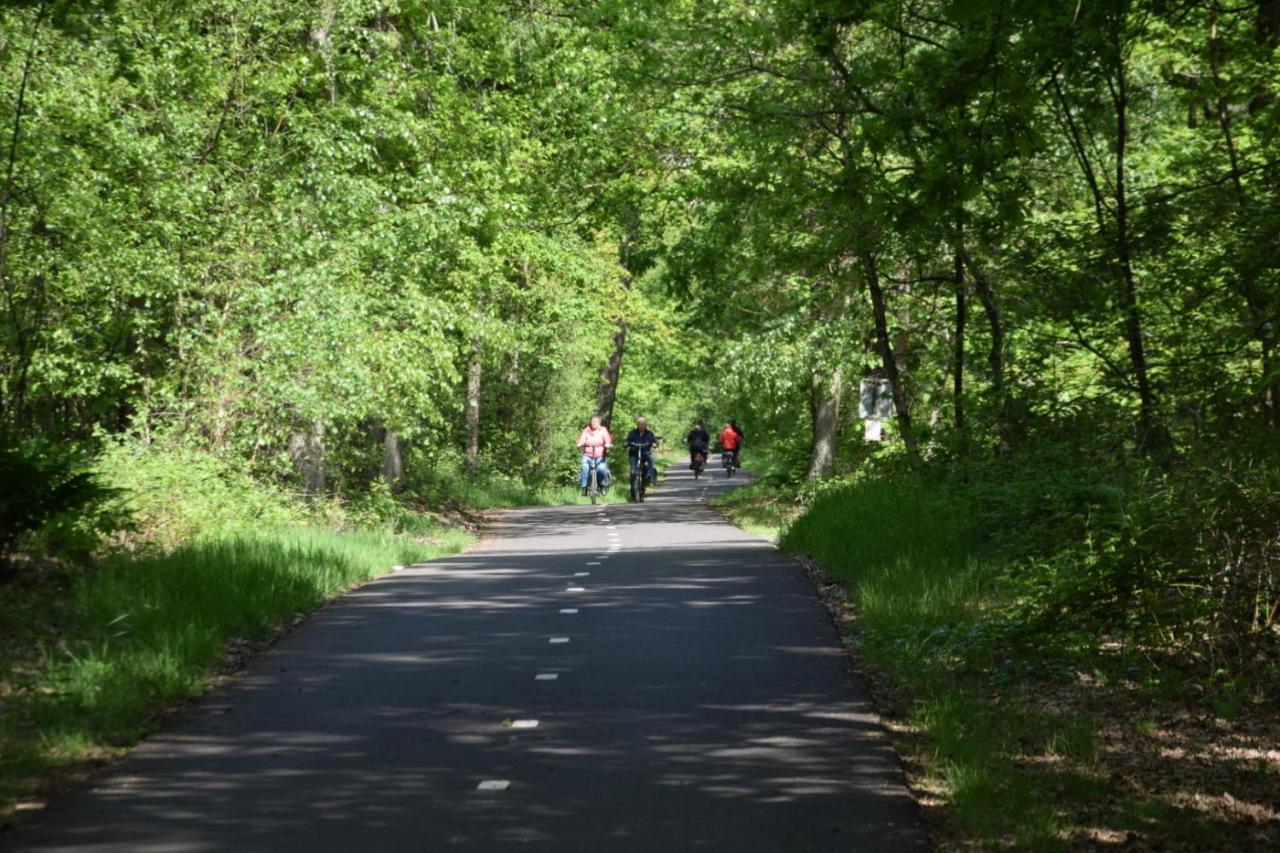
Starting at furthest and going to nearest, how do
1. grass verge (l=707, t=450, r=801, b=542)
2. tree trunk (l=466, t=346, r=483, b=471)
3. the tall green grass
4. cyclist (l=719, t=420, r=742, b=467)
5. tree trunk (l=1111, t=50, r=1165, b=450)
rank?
1. cyclist (l=719, t=420, r=742, b=467)
2. tree trunk (l=466, t=346, r=483, b=471)
3. grass verge (l=707, t=450, r=801, b=542)
4. tree trunk (l=1111, t=50, r=1165, b=450)
5. the tall green grass

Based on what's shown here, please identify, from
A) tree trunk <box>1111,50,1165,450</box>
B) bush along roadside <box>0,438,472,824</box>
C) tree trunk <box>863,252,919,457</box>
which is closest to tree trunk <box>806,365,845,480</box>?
tree trunk <box>863,252,919,457</box>

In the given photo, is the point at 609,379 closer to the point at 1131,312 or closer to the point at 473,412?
the point at 473,412

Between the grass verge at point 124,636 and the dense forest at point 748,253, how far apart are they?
1.87 feet

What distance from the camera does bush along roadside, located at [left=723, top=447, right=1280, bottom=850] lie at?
6.29 m

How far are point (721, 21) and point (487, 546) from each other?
25.5ft

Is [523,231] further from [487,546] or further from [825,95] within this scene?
[825,95]

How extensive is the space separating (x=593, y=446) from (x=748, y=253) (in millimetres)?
11396

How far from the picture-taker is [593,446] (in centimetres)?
3569

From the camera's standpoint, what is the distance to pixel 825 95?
60.5 feet

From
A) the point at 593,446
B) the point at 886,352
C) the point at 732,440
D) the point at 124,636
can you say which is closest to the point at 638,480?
the point at 593,446

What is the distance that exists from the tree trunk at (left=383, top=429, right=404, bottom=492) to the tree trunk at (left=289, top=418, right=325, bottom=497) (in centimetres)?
823

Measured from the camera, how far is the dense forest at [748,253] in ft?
34.1

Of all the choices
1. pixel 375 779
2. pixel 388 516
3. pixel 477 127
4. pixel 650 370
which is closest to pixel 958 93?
pixel 375 779

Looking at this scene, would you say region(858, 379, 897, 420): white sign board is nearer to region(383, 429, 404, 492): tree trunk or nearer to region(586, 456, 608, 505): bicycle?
region(383, 429, 404, 492): tree trunk
